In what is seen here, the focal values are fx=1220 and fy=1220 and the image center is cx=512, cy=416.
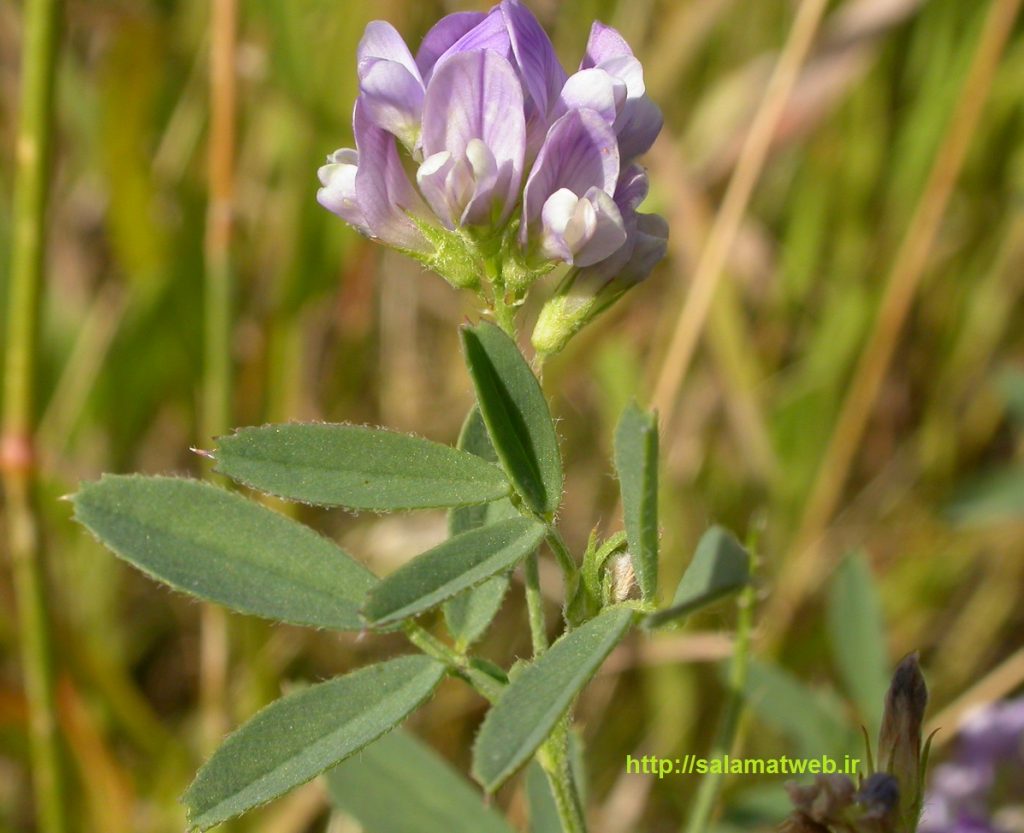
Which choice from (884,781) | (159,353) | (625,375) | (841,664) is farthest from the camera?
(159,353)

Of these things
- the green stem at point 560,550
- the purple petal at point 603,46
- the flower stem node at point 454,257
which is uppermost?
the purple petal at point 603,46

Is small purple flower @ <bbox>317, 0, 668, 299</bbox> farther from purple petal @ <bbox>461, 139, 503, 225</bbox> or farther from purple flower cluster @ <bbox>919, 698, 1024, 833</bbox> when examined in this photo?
purple flower cluster @ <bbox>919, 698, 1024, 833</bbox>

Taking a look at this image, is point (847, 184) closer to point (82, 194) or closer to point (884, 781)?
point (82, 194)

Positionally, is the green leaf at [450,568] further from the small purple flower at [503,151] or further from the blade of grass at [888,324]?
the blade of grass at [888,324]

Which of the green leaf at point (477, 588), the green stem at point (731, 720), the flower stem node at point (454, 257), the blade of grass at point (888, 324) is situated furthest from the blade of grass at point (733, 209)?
the flower stem node at point (454, 257)

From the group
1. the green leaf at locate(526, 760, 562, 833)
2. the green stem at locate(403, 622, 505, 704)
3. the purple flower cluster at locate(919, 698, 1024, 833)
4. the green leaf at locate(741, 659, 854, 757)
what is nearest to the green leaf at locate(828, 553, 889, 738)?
the green leaf at locate(741, 659, 854, 757)

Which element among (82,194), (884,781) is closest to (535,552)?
(884,781)
